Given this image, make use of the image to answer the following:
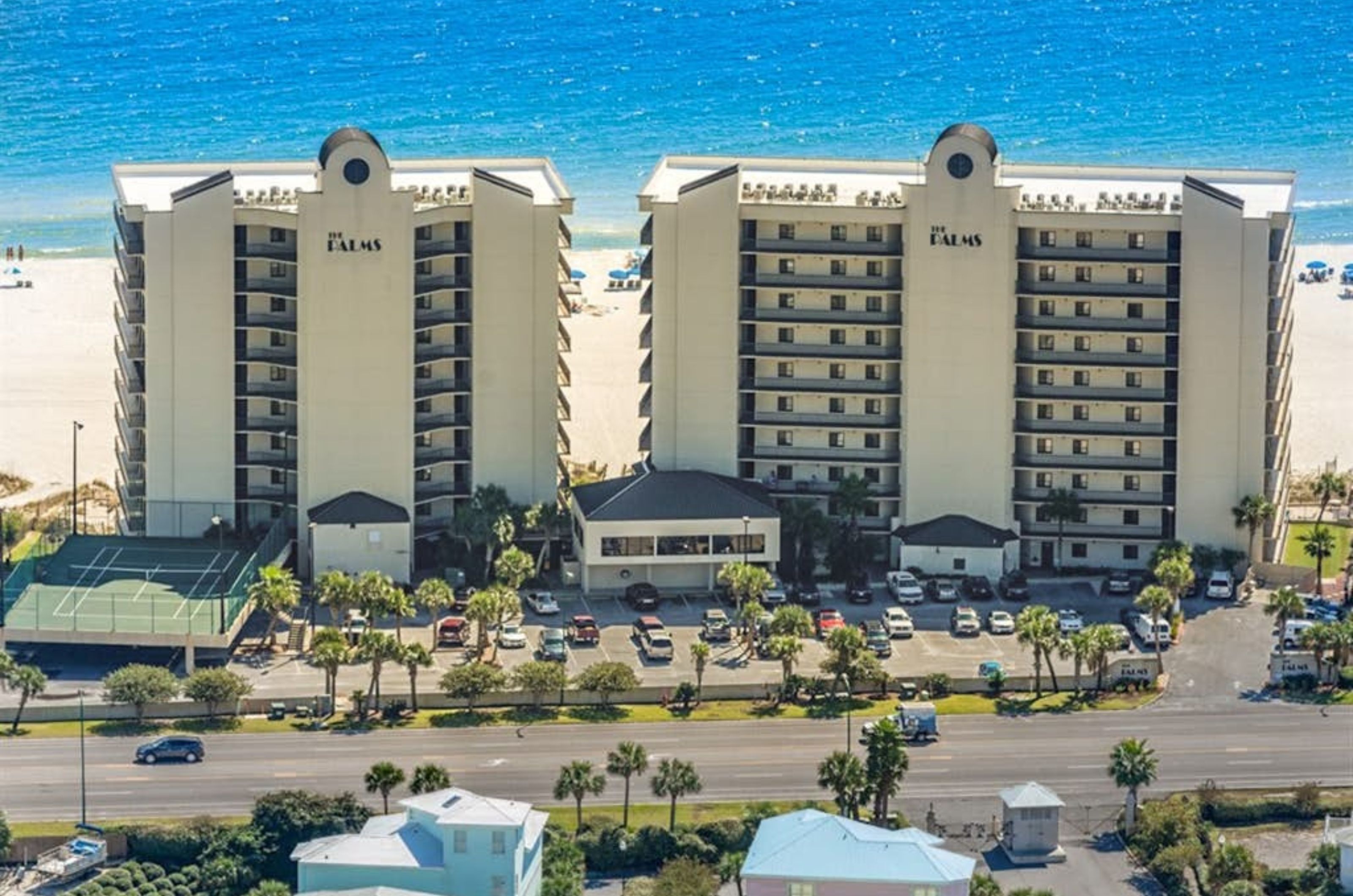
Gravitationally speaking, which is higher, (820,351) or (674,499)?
(820,351)

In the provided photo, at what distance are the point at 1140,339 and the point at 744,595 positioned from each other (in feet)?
81.2

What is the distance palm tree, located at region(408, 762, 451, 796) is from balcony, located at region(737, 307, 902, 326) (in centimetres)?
4404

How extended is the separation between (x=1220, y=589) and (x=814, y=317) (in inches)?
949

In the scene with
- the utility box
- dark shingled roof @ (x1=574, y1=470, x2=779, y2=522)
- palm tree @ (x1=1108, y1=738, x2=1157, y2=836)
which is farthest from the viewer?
dark shingled roof @ (x1=574, y1=470, x2=779, y2=522)

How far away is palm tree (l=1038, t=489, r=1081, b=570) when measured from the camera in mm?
163375

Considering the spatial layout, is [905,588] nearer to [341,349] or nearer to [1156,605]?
[1156,605]

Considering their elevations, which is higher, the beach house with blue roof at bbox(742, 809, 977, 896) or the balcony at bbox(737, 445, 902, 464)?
the balcony at bbox(737, 445, 902, 464)

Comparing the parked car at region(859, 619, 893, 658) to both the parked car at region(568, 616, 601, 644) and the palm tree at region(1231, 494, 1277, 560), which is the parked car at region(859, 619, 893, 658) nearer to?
the parked car at region(568, 616, 601, 644)

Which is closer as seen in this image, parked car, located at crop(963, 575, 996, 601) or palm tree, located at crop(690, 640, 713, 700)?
palm tree, located at crop(690, 640, 713, 700)

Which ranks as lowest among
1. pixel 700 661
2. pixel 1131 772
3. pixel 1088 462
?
pixel 1131 772

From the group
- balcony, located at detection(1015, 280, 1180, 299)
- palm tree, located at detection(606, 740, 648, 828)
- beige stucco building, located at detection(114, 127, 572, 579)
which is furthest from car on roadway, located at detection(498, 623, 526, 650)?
balcony, located at detection(1015, 280, 1180, 299)

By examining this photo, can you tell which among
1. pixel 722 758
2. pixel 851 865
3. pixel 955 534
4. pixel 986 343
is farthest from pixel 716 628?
pixel 851 865

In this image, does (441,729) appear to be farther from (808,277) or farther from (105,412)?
(105,412)

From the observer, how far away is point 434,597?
149625mm
